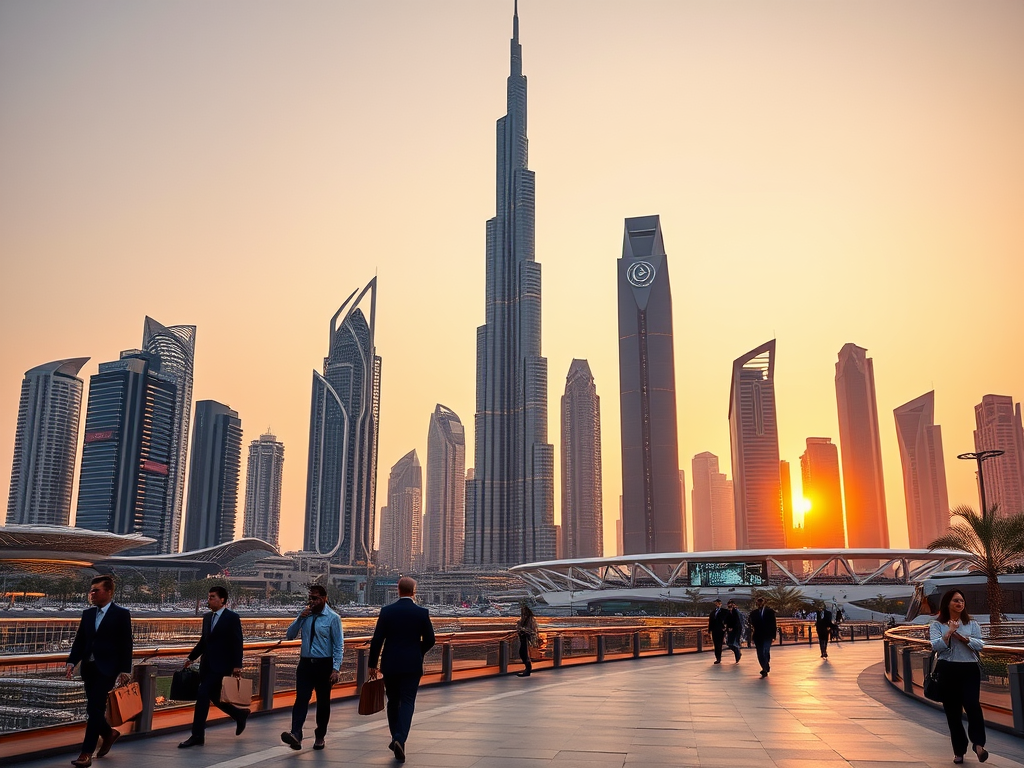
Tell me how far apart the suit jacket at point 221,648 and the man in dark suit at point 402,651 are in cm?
155

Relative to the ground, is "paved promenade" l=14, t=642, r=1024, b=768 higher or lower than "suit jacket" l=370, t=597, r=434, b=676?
lower

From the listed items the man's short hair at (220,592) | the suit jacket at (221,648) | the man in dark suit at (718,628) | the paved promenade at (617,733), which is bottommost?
the paved promenade at (617,733)

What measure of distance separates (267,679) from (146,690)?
2303 millimetres

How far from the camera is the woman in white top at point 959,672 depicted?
8.88 meters

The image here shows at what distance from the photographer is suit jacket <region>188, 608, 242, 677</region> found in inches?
376

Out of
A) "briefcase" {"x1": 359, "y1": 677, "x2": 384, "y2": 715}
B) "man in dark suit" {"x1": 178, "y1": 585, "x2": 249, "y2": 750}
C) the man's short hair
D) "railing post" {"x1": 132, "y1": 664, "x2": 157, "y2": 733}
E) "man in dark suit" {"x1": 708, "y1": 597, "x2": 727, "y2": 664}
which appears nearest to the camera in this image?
"briefcase" {"x1": 359, "y1": 677, "x2": 384, "y2": 715}

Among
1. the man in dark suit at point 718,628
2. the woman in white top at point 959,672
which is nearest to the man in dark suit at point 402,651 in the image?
the woman in white top at point 959,672

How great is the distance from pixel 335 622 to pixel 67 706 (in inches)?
110

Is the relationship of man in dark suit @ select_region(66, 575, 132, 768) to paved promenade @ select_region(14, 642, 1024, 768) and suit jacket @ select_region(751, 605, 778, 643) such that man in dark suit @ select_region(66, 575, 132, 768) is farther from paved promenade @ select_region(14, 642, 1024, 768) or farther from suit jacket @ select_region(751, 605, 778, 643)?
suit jacket @ select_region(751, 605, 778, 643)

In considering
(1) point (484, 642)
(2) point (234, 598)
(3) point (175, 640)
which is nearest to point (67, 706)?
(1) point (484, 642)

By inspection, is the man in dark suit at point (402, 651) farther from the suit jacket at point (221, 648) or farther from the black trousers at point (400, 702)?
the suit jacket at point (221, 648)

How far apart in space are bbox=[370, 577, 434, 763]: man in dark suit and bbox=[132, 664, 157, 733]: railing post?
2545 mm

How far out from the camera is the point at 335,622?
9.75m

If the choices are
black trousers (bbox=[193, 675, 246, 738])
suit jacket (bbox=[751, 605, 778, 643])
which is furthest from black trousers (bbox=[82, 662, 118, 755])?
suit jacket (bbox=[751, 605, 778, 643])
